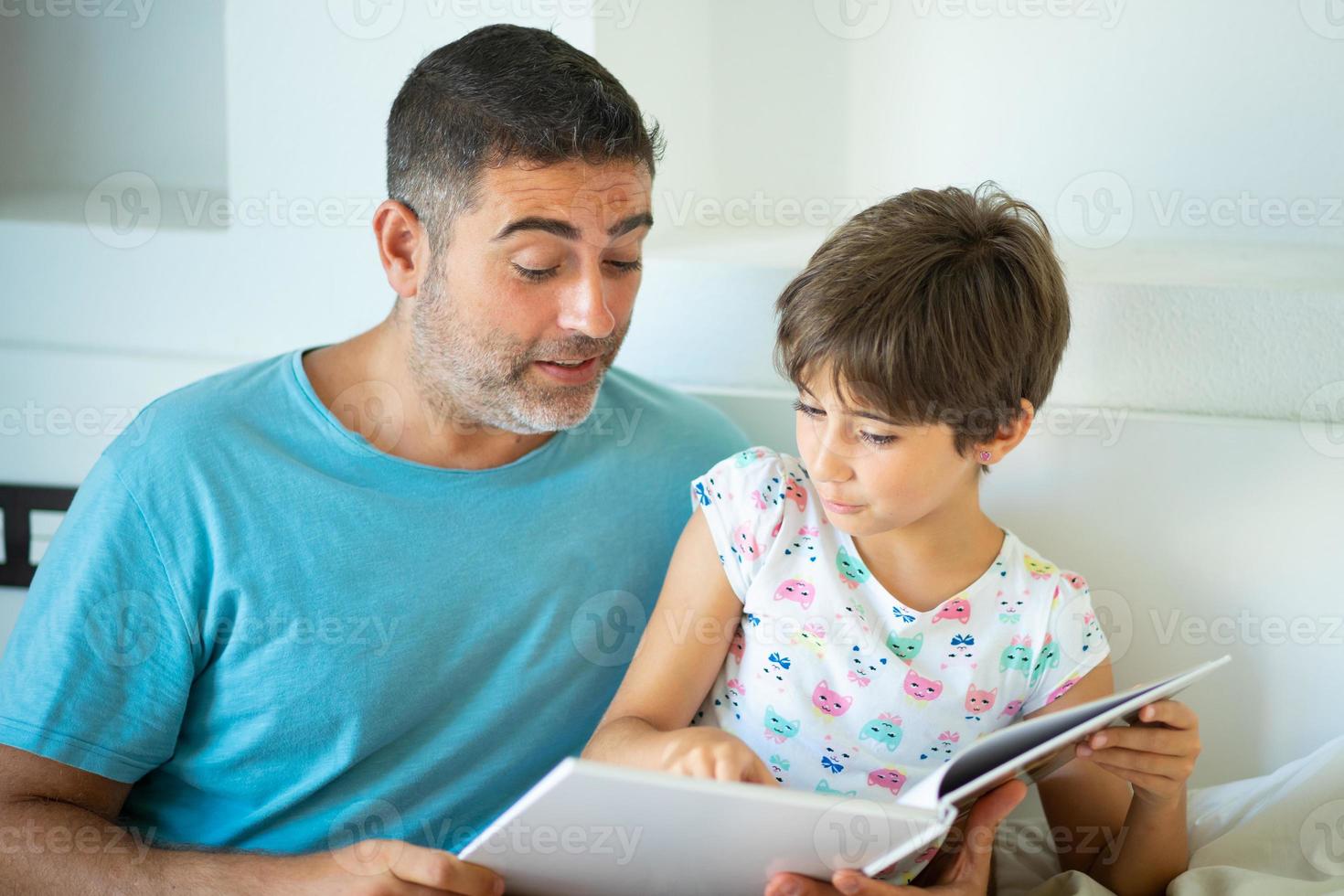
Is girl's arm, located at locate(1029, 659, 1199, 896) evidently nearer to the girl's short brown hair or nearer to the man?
the girl's short brown hair

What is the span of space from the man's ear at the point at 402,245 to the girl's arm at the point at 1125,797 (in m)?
0.85

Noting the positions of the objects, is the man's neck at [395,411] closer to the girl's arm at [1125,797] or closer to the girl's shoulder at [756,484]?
the girl's shoulder at [756,484]

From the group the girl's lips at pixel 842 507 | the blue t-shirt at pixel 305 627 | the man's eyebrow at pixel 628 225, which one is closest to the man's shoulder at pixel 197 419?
the blue t-shirt at pixel 305 627

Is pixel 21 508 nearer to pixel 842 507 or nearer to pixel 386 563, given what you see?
pixel 386 563

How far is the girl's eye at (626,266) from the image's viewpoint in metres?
1.43

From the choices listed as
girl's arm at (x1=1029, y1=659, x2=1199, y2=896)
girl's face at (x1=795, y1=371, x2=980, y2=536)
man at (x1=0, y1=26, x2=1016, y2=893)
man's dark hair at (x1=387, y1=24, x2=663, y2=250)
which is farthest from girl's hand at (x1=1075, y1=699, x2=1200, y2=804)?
man's dark hair at (x1=387, y1=24, x2=663, y2=250)

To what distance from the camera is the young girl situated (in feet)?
3.90

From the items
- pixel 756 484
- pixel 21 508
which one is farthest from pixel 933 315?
pixel 21 508

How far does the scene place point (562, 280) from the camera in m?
1.38

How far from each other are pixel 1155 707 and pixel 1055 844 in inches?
12.9

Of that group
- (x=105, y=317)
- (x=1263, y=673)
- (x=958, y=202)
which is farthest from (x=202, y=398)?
(x=1263, y=673)

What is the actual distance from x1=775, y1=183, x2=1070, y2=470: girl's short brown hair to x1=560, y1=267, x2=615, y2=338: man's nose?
0.21 metres

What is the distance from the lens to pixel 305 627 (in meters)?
1.33

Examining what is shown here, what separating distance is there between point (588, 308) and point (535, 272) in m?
0.07
